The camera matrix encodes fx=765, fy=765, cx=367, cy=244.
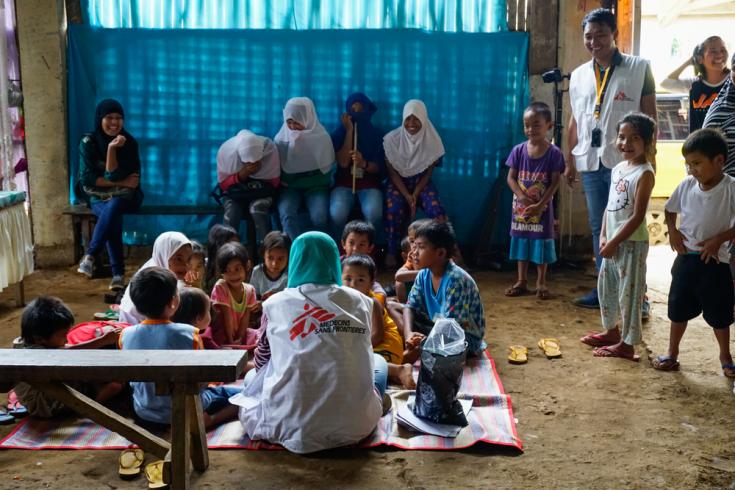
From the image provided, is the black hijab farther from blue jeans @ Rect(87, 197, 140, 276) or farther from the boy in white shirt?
the boy in white shirt

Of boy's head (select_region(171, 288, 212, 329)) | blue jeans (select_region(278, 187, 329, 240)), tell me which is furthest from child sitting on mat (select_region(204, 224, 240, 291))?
blue jeans (select_region(278, 187, 329, 240))

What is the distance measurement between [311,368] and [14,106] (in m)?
5.15

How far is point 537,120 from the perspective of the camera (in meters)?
5.94

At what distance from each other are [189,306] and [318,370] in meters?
1.12

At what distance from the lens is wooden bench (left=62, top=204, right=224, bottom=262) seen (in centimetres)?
670

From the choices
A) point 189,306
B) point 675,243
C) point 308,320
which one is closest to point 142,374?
point 308,320

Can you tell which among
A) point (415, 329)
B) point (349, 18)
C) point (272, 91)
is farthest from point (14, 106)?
point (415, 329)

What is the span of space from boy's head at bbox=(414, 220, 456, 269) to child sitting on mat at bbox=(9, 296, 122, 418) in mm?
1720

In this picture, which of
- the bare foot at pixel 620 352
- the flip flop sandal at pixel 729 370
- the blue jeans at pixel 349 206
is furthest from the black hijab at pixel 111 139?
the flip flop sandal at pixel 729 370

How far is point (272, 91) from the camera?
716 centimetres

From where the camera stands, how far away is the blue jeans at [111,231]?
6297 mm

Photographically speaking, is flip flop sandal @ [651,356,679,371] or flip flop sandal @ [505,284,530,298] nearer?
flip flop sandal @ [651,356,679,371]

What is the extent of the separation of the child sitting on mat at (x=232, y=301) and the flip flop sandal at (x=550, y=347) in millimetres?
1759

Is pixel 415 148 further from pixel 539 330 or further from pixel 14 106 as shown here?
pixel 14 106
